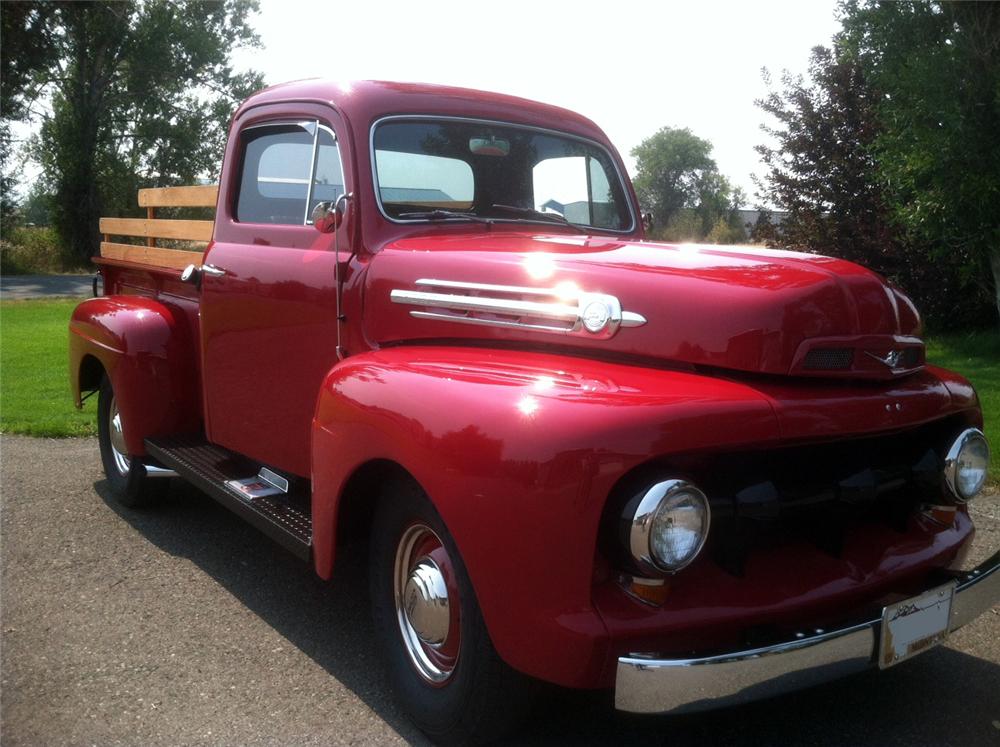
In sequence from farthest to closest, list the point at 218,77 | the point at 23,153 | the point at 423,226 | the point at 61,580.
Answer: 1. the point at 218,77
2. the point at 23,153
3. the point at 61,580
4. the point at 423,226

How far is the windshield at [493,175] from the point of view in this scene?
3.58 m

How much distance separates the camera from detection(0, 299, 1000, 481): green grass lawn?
7.12 m

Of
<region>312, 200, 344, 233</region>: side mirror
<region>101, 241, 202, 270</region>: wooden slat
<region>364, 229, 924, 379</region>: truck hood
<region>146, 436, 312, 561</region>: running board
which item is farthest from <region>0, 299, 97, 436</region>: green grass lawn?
<region>364, 229, 924, 379</region>: truck hood

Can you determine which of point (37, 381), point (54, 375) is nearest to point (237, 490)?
point (37, 381)

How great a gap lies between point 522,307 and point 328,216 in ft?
3.10

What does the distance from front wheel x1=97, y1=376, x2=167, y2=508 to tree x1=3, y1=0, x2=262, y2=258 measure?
2845 cm

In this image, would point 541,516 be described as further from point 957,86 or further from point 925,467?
point 957,86

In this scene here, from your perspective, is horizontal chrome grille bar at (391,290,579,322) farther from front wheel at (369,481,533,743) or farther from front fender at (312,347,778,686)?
front wheel at (369,481,533,743)

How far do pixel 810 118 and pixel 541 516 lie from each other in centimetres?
1269

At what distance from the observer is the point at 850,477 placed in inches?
103

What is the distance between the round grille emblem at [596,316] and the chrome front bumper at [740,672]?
92 centimetres

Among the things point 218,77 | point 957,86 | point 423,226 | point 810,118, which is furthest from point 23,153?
point 423,226

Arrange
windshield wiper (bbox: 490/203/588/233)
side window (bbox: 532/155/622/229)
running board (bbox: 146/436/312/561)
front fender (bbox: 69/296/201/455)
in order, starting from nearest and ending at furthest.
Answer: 1. running board (bbox: 146/436/312/561)
2. windshield wiper (bbox: 490/203/588/233)
3. side window (bbox: 532/155/622/229)
4. front fender (bbox: 69/296/201/455)

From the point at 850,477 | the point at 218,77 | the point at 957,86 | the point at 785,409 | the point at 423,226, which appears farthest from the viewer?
the point at 218,77
